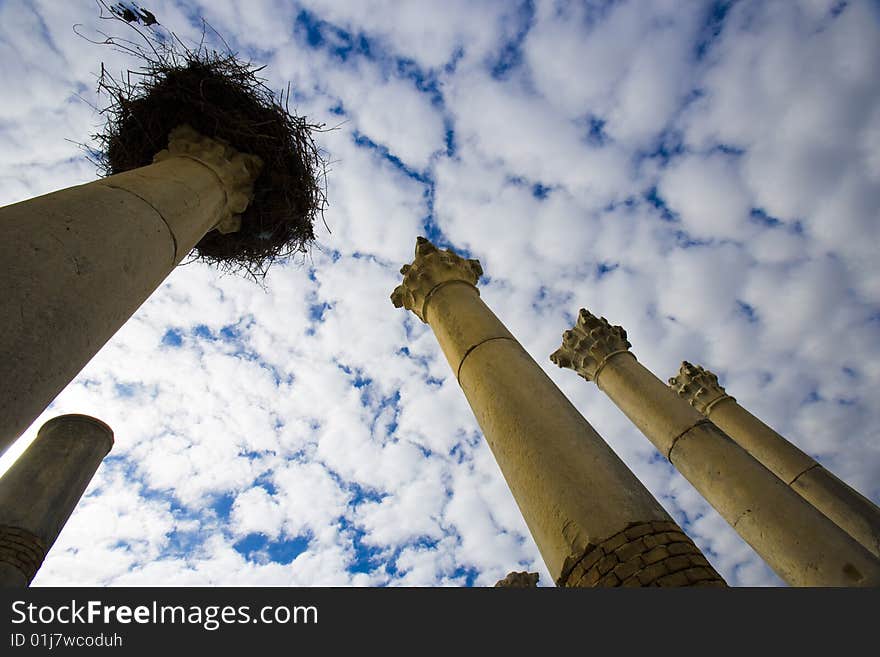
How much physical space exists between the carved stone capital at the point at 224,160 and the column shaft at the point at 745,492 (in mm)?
8772

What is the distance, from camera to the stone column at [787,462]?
9289mm

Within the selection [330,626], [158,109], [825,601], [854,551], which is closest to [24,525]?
[158,109]

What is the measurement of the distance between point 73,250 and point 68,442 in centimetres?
842

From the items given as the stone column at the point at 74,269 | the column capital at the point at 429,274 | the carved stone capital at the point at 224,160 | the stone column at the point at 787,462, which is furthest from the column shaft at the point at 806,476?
the carved stone capital at the point at 224,160

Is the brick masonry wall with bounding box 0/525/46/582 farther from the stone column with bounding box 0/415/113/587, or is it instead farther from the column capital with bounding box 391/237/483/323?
the column capital with bounding box 391/237/483/323

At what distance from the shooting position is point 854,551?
5.70m

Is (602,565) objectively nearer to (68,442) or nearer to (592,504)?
(592,504)

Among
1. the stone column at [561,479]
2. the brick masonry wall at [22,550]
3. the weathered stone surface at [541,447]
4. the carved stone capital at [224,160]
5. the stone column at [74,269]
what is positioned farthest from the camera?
the brick masonry wall at [22,550]

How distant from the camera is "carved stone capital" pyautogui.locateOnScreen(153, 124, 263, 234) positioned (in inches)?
286

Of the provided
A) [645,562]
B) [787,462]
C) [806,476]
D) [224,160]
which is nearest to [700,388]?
[787,462]

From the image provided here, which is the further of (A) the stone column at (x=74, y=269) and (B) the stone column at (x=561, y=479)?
(B) the stone column at (x=561, y=479)

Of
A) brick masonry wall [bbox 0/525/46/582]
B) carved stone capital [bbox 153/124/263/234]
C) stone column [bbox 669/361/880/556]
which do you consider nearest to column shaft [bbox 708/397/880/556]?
stone column [bbox 669/361/880/556]

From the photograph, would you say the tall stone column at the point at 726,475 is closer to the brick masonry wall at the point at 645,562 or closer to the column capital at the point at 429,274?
the brick masonry wall at the point at 645,562

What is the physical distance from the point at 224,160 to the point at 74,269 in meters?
4.29
